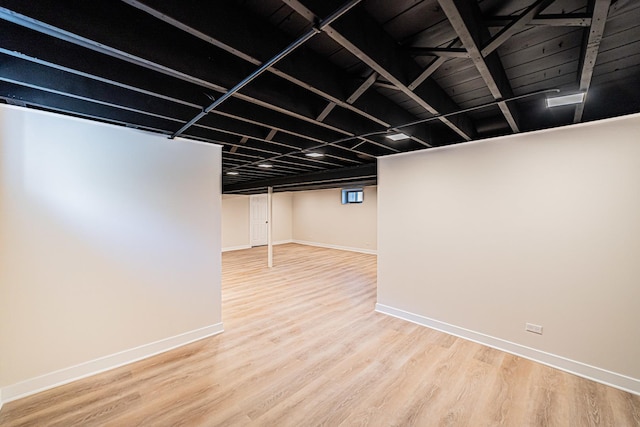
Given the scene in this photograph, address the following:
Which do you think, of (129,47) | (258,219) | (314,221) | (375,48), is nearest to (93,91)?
→ (129,47)

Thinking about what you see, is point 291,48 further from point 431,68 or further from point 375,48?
point 431,68

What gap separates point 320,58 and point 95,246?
262cm

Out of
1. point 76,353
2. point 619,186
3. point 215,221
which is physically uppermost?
point 619,186

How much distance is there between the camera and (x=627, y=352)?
7.37 ft

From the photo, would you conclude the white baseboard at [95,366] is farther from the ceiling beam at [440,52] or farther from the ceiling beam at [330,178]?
the ceiling beam at [440,52]

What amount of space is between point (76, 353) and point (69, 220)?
3.97ft

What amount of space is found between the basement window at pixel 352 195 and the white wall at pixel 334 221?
15 centimetres

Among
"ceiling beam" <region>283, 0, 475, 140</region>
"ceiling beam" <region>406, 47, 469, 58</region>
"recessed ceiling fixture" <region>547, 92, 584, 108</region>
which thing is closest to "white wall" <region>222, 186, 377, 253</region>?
"recessed ceiling fixture" <region>547, 92, 584, 108</region>

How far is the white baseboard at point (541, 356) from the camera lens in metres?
2.26

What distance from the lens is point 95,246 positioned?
8.01 ft

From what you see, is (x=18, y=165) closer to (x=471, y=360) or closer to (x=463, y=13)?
(x=463, y=13)

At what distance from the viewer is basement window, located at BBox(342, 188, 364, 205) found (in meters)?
9.17

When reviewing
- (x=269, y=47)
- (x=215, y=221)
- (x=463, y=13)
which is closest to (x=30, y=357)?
(x=215, y=221)

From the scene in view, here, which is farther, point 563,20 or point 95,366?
point 95,366
